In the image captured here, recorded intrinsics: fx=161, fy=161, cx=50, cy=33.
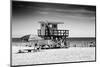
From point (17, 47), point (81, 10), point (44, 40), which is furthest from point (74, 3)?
point (17, 47)

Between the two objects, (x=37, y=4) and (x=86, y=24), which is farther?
(x=86, y=24)

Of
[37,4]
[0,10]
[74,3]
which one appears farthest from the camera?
[74,3]

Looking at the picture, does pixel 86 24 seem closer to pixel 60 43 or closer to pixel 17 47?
pixel 60 43

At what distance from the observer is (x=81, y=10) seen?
2.23m

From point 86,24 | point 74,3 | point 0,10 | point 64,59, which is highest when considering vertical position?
point 74,3

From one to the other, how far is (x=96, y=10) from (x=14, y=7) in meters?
1.15

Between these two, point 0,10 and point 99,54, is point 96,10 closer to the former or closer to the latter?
point 99,54

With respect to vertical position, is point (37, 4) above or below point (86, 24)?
above

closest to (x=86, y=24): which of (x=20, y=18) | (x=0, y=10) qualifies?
(x=20, y=18)

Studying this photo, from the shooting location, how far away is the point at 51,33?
84.1 inches

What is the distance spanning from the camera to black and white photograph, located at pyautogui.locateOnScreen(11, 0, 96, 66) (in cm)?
200

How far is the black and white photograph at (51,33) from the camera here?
78.7 inches

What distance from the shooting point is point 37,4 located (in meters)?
2.06

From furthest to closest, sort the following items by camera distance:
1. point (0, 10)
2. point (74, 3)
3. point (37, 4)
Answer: point (74, 3), point (37, 4), point (0, 10)
